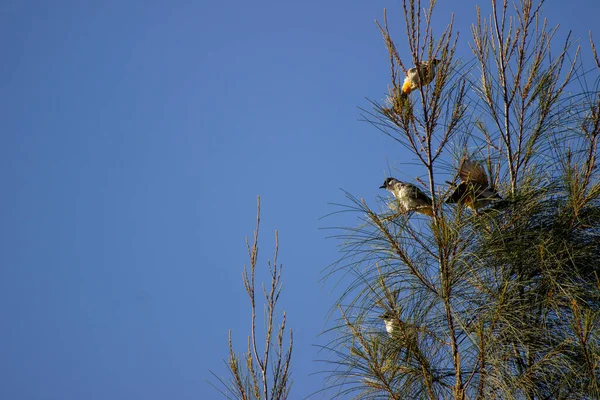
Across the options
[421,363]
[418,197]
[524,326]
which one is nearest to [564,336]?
[524,326]

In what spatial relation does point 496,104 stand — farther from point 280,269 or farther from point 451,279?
point 280,269

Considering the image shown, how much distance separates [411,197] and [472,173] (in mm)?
383

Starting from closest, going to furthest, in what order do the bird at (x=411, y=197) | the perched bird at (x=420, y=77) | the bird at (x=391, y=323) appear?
1. the perched bird at (x=420, y=77)
2. the bird at (x=391, y=323)
3. the bird at (x=411, y=197)

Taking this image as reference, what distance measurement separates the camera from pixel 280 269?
121 inches

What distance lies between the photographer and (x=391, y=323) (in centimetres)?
334

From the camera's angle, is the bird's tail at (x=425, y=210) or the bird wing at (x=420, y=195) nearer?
the bird's tail at (x=425, y=210)

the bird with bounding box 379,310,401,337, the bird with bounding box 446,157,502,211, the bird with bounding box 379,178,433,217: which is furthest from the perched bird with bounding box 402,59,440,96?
the bird with bounding box 379,310,401,337

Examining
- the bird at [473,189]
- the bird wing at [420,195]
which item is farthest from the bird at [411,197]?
the bird at [473,189]

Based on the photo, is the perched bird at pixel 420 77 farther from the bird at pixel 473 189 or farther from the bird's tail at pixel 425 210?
the bird's tail at pixel 425 210

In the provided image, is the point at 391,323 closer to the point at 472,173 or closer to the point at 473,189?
the point at 473,189

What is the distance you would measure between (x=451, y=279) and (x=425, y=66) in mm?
958

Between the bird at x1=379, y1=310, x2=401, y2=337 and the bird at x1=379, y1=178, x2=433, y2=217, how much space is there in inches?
20.9

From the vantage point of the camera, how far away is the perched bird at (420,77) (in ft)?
9.89

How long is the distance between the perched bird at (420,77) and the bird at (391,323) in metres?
1.01
